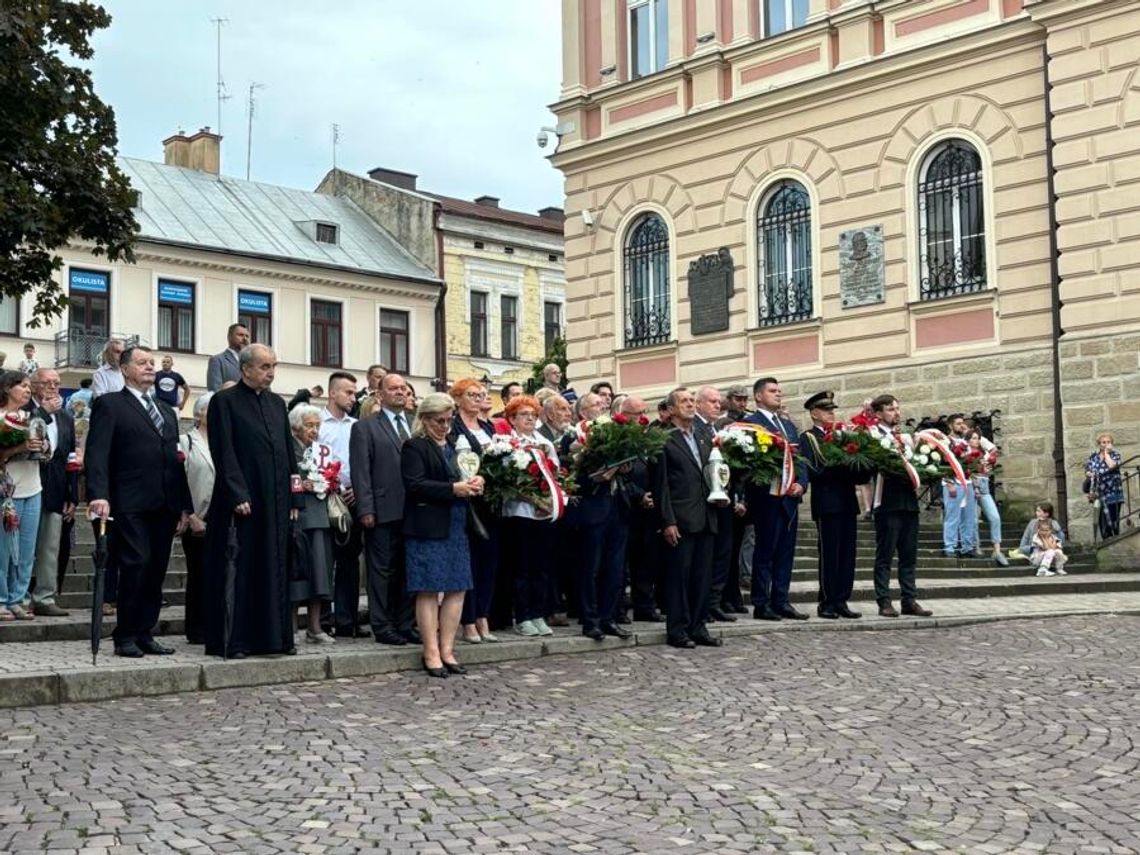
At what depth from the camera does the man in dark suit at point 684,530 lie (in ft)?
36.4

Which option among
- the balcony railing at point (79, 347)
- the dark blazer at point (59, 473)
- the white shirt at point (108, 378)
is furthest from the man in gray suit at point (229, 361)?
the balcony railing at point (79, 347)

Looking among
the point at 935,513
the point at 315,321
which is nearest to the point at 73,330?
the point at 315,321

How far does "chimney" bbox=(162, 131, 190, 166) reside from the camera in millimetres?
Answer: 48625

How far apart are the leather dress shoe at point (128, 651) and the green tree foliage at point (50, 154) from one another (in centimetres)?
527

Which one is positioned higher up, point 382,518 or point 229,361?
point 229,361

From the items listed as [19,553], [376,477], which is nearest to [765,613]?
[376,477]

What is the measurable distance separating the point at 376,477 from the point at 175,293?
33188 mm

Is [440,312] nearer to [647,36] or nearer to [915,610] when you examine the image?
[647,36]

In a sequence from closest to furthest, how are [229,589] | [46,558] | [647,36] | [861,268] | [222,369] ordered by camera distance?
[229,589] < [46,558] < [222,369] < [861,268] < [647,36]

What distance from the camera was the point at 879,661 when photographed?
1033 cm

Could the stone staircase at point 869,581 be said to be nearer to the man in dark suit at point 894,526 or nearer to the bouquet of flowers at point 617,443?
the man in dark suit at point 894,526

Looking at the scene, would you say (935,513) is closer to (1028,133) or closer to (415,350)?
(1028,133)

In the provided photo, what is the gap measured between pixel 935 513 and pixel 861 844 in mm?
16403

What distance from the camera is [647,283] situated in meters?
26.2
